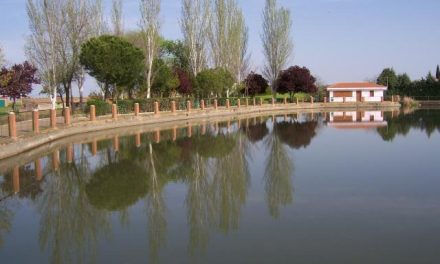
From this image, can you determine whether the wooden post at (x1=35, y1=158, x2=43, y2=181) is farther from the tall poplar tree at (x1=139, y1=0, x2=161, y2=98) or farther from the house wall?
the house wall

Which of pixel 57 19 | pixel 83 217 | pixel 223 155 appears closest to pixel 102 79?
pixel 57 19

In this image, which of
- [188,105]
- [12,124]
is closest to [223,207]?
[12,124]

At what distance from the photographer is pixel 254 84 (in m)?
56.0

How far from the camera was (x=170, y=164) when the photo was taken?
1434 centimetres

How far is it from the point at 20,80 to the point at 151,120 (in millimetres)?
12709

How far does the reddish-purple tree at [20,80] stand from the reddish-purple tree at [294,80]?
26.8m

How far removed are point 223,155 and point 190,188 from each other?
5.56m

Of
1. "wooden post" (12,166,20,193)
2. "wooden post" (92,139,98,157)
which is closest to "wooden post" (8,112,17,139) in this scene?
"wooden post" (92,139,98,157)

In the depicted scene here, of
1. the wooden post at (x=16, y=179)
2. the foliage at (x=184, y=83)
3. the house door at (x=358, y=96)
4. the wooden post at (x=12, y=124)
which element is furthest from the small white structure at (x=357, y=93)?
the wooden post at (x=16, y=179)

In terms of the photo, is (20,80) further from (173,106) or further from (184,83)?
(184,83)

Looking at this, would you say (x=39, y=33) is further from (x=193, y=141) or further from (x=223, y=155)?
(x=223, y=155)

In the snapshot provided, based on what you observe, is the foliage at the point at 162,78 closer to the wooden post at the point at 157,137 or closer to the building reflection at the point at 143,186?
the wooden post at the point at 157,137

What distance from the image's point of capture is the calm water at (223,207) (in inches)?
253

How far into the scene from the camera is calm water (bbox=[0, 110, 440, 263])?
21.1 ft
